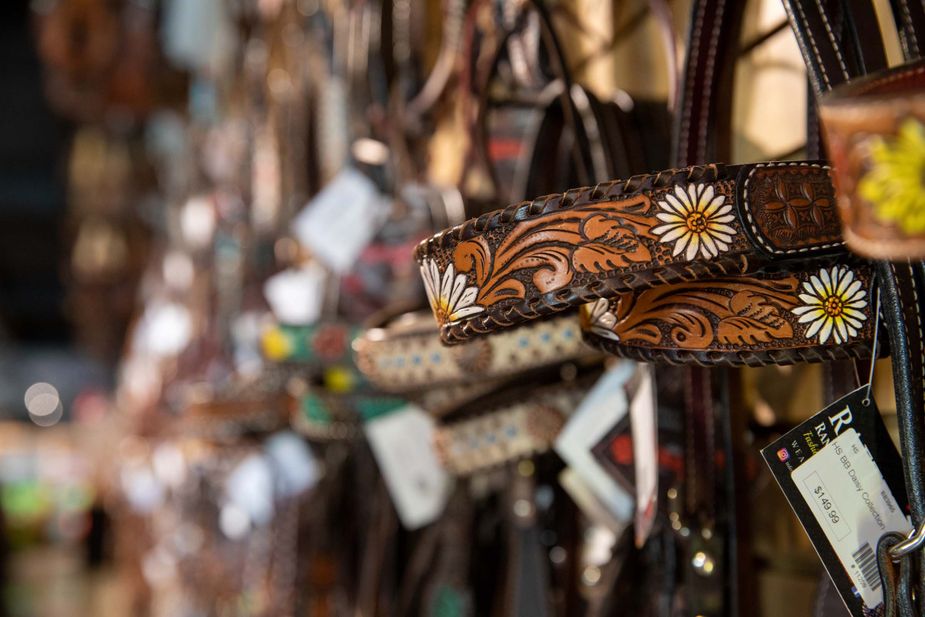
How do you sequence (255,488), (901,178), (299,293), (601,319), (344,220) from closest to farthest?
(901,178) < (601,319) < (344,220) < (299,293) < (255,488)

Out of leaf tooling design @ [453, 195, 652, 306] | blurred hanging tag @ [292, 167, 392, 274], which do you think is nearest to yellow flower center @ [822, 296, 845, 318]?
leaf tooling design @ [453, 195, 652, 306]

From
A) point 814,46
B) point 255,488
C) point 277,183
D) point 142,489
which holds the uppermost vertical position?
point 277,183

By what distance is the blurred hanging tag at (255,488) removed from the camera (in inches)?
59.2

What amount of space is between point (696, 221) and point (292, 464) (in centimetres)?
106

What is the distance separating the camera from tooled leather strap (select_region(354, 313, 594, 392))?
2.44 feet

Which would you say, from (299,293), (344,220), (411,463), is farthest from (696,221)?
(299,293)

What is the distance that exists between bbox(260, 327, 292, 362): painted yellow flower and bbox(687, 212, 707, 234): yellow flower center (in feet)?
2.18

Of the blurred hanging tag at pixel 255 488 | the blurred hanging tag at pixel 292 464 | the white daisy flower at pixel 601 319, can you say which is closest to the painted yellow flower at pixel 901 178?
the white daisy flower at pixel 601 319

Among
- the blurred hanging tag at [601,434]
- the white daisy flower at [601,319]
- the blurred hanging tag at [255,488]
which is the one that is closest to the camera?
Answer: the white daisy flower at [601,319]

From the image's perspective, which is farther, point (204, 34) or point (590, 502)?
point (204, 34)

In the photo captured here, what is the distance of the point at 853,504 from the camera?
1.66 feet

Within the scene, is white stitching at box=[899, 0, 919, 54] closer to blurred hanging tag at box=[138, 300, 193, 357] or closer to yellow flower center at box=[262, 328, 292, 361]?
yellow flower center at box=[262, 328, 292, 361]

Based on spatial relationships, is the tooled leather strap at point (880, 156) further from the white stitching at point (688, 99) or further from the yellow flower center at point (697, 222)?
the white stitching at point (688, 99)

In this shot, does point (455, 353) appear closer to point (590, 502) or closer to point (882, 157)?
point (590, 502)
